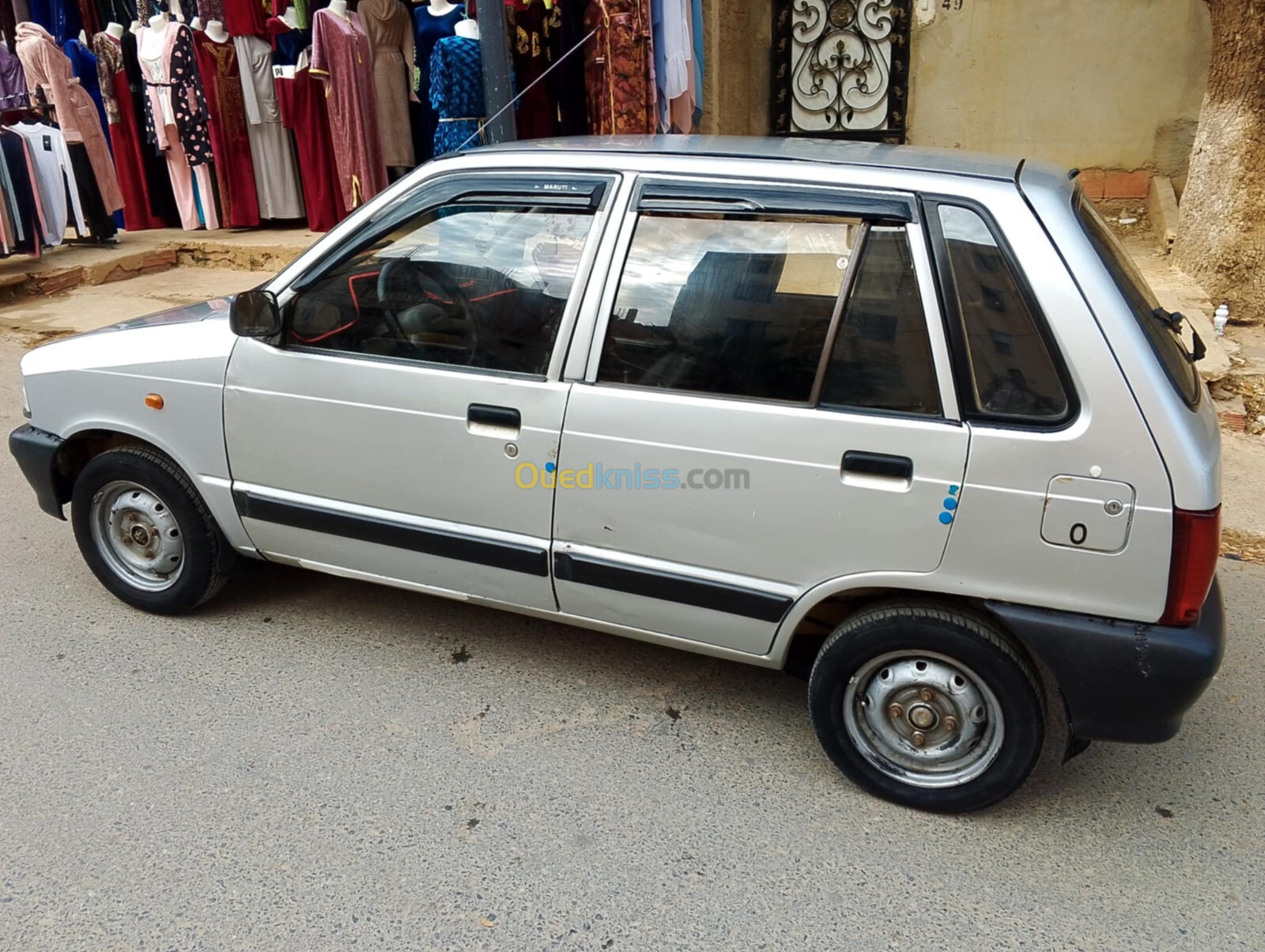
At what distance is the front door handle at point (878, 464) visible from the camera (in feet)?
8.64

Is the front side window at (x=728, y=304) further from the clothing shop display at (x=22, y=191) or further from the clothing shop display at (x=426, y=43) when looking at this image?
the clothing shop display at (x=22, y=191)

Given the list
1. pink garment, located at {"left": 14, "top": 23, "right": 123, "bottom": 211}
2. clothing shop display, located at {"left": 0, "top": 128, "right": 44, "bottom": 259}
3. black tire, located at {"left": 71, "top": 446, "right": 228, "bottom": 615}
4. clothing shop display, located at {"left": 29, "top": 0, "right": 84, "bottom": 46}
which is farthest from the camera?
clothing shop display, located at {"left": 29, "top": 0, "right": 84, "bottom": 46}

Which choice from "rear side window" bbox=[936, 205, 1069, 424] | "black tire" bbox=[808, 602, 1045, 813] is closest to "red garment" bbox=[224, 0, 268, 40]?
"rear side window" bbox=[936, 205, 1069, 424]

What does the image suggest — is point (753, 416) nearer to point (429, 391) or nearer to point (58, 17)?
point (429, 391)

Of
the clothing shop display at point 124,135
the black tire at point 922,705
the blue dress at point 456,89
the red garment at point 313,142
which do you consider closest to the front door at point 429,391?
the black tire at point 922,705

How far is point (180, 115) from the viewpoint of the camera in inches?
389

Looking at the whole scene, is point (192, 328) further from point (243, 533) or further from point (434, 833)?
point (434, 833)

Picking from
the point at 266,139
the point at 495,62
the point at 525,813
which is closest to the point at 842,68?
the point at 495,62

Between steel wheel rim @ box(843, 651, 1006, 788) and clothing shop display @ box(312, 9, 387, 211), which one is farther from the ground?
clothing shop display @ box(312, 9, 387, 211)

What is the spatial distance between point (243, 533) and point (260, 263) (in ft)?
23.2

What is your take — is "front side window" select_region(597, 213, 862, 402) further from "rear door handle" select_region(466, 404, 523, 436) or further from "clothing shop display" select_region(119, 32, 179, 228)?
"clothing shop display" select_region(119, 32, 179, 228)

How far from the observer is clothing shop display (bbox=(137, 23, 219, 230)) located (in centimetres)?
966

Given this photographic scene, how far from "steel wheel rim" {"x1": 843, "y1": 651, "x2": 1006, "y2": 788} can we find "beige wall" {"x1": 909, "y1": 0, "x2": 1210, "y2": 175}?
7855 mm

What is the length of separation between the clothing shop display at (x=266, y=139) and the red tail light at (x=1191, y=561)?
9694 millimetres
